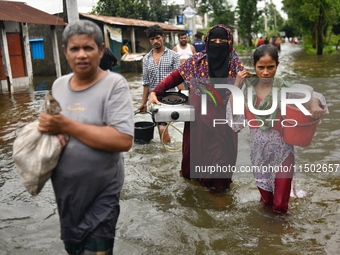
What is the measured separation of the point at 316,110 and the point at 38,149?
7.01 ft

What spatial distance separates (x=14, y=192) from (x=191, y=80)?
2.36m

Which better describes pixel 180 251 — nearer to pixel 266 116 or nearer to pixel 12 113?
pixel 266 116

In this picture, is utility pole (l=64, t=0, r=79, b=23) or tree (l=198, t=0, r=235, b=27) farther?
tree (l=198, t=0, r=235, b=27)

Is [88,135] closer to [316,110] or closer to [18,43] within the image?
[316,110]

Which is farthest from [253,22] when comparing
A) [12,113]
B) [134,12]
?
[12,113]

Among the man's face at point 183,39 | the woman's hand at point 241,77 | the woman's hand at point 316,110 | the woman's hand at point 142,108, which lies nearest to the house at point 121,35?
the man's face at point 183,39

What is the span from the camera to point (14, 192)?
184 inches

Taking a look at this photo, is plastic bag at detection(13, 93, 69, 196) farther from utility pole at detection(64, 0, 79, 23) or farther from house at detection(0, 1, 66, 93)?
house at detection(0, 1, 66, 93)

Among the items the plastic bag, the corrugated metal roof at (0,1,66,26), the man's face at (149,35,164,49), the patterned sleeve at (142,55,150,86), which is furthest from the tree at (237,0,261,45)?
the plastic bag

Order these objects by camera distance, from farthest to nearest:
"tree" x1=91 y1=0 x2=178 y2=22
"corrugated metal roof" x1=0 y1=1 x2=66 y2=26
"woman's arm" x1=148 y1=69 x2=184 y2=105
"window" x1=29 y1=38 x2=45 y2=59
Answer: "tree" x1=91 y1=0 x2=178 y2=22 < "window" x1=29 y1=38 x2=45 y2=59 < "corrugated metal roof" x1=0 y1=1 x2=66 y2=26 < "woman's arm" x1=148 y1=69 x2=184 y2=105

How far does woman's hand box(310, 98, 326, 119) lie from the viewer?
3.21 metres

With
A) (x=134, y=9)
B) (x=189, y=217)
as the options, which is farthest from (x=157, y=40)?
(x=134, y=9)

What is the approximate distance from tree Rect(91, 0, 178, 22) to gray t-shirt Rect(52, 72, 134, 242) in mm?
32089

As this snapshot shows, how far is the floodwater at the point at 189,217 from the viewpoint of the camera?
3371mm
